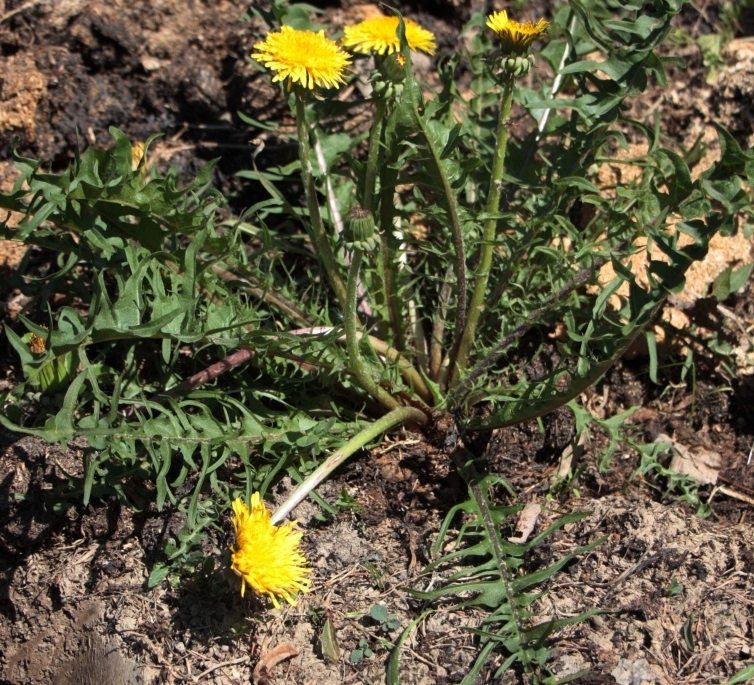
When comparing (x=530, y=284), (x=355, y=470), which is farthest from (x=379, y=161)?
(x=355, y=470)

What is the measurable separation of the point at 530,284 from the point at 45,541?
1847 millimetres

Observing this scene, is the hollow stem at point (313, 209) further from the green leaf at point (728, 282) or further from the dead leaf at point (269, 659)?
the green leaf at point (728, 282)

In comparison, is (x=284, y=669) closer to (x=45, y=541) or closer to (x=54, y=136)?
(x=45, y=541)

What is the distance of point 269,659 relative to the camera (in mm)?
2199

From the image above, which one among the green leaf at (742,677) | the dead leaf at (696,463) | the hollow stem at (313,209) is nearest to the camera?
the green leaf at (742,677)

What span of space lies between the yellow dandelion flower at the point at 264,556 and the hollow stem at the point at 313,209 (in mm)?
849

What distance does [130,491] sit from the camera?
2.50 meters

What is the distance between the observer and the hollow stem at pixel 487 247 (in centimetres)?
245

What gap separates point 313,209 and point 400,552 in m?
1.12

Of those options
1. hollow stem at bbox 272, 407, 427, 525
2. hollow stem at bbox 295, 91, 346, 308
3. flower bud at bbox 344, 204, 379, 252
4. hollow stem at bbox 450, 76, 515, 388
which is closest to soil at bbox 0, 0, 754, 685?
hollow stem at bbox 272, 407, 427, 525

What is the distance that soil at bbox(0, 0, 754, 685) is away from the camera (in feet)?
7.20

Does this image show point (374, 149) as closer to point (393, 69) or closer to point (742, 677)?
point (393, 69)

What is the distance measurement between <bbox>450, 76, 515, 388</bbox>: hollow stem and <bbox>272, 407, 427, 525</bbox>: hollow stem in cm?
29

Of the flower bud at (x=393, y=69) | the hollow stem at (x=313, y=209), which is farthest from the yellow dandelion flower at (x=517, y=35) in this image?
the hollow stem at (x=313, y=209)
